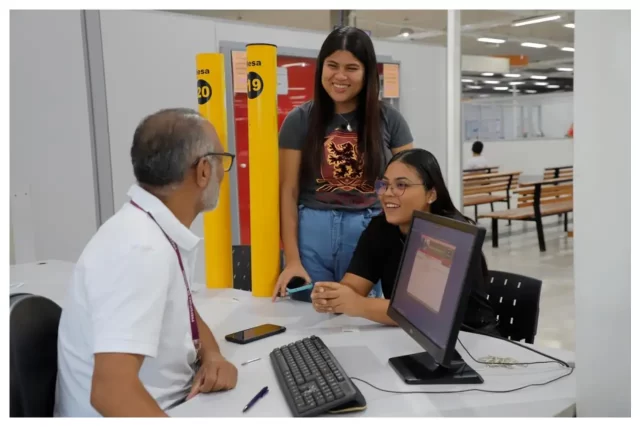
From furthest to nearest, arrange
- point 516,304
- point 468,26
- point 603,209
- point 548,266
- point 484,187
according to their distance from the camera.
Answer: point 468,26 → point 484,187 → point 548,266 → point 516,304 → point 603,209

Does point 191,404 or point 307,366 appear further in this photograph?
point 307,366

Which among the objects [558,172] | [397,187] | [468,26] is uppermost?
[468,26]

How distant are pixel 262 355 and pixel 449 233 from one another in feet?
1.92

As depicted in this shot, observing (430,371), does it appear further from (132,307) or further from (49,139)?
(49,139)

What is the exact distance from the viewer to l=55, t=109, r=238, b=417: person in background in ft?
3.39

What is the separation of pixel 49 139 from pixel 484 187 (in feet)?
20.7

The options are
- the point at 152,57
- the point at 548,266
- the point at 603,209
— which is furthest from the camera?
the point at 548,266

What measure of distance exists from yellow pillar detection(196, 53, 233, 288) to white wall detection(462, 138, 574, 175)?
11.3m

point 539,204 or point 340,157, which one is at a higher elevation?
point 340,157

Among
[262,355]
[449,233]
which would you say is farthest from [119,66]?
[449,233]

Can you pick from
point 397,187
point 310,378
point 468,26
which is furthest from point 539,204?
point 310,378

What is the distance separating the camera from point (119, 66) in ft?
11.2

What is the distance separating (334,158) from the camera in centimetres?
207
